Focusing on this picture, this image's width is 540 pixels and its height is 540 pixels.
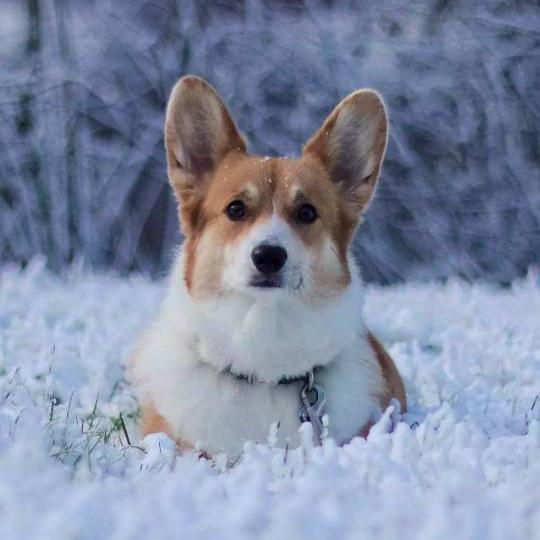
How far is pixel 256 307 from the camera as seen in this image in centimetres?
365

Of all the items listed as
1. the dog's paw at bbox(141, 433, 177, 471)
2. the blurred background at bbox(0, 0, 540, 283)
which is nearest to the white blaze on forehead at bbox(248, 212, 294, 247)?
the dog's paw at bbox(141, 433, 177, 471)

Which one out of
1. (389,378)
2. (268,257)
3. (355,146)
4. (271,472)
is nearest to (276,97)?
(355,146)

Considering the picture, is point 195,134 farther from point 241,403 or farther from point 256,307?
point 241,403

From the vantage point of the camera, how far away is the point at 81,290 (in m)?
7.64

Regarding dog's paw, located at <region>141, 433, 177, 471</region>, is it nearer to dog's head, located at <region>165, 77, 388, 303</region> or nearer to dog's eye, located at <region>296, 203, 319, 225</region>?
dog's head, located at <region>165, 77, 388, 303</region>

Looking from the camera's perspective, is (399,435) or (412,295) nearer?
(399,435)

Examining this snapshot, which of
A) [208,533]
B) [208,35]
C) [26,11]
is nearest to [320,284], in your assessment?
[208,533]

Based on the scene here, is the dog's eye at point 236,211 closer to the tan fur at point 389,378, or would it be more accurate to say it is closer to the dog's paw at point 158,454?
the tan fur at point 389,378

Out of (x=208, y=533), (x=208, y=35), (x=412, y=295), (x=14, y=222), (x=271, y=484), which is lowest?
(x=14, y=222)

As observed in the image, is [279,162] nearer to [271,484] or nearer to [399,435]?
[399,435]

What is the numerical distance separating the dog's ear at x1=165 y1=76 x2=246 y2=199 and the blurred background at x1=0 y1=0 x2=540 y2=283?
847 cm

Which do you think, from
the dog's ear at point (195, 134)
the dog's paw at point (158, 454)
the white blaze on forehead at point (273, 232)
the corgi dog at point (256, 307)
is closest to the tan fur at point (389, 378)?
the corgi dog at point (256, 307)

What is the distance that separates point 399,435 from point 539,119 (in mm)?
11270

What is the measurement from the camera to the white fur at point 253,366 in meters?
3.60
